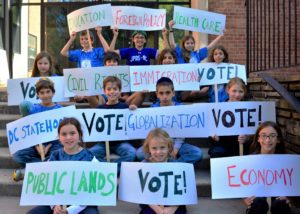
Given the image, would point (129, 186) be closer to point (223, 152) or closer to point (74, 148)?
point (74, 148)

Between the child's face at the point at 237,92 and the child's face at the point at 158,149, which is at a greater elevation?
the child's face at the point at 237,92

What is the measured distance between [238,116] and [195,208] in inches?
39.8

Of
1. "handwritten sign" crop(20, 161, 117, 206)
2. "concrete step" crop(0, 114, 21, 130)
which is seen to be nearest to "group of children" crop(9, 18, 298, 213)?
"handwritten sign" crop(20, 161, 117, 206)

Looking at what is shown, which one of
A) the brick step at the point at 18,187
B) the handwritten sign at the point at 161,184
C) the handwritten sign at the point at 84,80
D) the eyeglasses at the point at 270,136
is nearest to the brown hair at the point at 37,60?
the handwritten sign at the point at 84,80

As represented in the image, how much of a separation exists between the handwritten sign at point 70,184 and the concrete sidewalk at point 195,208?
0.47m

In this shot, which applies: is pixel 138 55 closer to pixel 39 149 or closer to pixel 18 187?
pixel 39 149

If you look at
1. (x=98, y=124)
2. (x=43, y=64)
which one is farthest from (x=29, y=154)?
Answer: (x=43, y=64)

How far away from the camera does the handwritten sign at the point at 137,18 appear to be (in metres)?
6.59

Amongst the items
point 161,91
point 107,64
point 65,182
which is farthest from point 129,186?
point 107,64

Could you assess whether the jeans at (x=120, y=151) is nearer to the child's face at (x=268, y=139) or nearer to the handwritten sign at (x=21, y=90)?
the handwritten sign at (x=21, y=90)

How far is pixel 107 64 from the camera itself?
5.81 metres

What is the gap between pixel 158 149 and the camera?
3.62 metres

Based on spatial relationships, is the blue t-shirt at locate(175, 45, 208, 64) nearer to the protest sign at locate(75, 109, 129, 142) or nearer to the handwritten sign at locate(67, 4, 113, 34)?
the handwritten sign at locate(67, 4, 113, 34)

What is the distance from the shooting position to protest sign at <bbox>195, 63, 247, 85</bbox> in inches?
222
